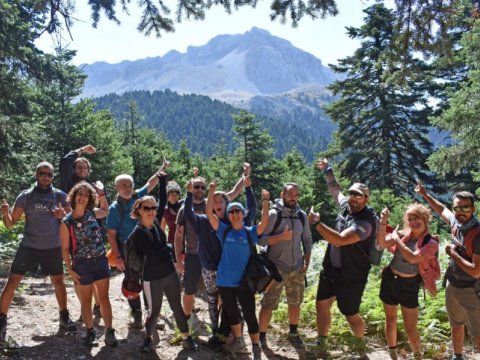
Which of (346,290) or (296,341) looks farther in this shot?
(296,341)

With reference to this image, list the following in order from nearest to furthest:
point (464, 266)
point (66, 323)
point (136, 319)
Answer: point (464, 266), point (66, 323), point (136, 319)

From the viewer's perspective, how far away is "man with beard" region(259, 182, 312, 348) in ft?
18.3

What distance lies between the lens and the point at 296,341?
19.2 ft

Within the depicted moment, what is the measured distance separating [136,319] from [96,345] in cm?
106

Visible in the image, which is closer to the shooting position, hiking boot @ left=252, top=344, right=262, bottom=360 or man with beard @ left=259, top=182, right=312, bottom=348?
hiking boot @ left=252, top=344, right=262, bottom=360

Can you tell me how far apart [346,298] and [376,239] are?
0.83 metres

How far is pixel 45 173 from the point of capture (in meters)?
5.28

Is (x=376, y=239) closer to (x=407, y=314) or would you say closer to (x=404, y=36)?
(x=407, y=314)

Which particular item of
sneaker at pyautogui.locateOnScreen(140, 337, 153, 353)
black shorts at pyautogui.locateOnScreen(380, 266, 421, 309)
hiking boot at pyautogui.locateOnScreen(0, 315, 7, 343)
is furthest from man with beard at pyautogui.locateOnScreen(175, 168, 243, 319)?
black shorts at pyautogui.locateOnScreen(380, 266, 421, 309)

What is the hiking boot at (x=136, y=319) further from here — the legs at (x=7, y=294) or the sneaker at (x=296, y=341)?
the sneaker at (x=296, y=341)

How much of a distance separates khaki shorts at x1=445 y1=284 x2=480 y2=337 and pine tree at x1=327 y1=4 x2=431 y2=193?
72.6 feet

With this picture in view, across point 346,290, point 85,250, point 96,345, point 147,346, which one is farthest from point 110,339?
point 346,290

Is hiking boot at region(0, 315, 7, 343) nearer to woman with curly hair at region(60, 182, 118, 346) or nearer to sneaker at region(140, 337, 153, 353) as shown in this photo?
woman with curly hair at region(60, 182, 118, 346)

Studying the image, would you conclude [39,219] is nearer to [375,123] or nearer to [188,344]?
[188,344]
